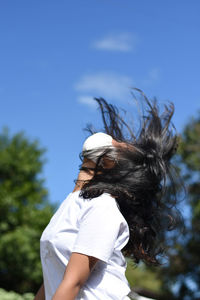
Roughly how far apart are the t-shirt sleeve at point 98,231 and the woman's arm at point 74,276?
0.10 ft

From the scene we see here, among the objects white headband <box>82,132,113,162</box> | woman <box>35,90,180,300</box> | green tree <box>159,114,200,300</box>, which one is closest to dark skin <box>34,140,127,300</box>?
woman <box>35,90,180,300</box>

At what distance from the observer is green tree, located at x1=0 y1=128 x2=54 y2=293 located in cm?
2311

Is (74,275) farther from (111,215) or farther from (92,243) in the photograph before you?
(111,215)

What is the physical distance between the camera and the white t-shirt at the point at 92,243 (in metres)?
1.88

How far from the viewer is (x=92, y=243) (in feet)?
6.11

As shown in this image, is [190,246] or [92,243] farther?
[190,246]

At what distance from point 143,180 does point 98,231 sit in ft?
1.50

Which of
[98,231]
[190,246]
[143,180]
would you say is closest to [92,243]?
[98,231]

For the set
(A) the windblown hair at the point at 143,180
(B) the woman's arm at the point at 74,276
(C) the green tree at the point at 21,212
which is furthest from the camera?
(C) the green tree at the point at 21,212

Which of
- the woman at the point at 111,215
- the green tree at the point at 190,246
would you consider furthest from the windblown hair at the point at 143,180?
the green tree at the point at 190,246

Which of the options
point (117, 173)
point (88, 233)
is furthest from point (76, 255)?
point (117, 173)

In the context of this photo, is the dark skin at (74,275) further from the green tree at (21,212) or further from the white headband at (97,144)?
the green tree at (21,212)

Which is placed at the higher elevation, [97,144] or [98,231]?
[97,144]

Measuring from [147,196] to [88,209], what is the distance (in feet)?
1.47
